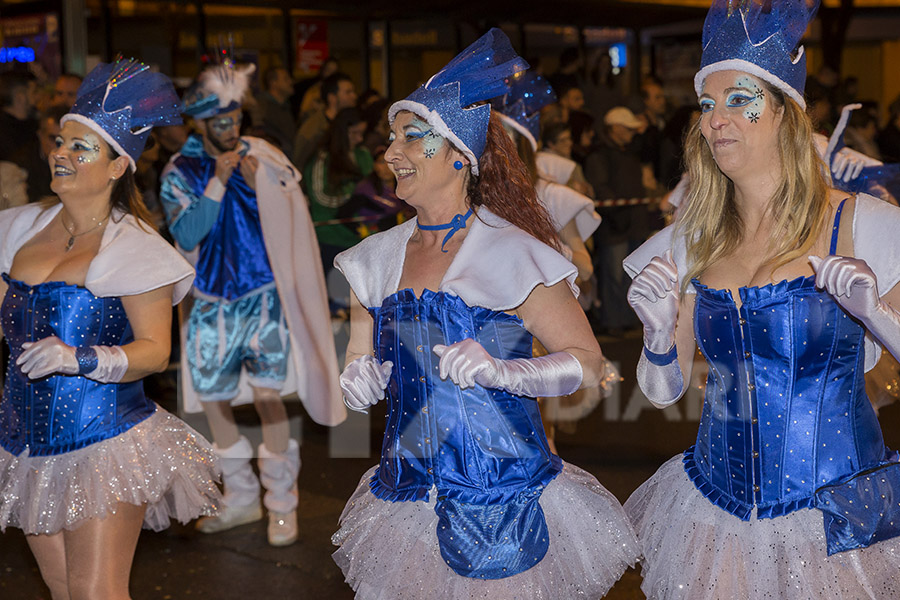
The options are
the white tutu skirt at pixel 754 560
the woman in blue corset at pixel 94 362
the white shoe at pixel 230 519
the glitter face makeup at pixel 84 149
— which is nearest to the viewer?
the white tutu skirt at pixel 754 560

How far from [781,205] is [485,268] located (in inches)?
29.6

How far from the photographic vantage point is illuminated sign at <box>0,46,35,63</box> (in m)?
9.98

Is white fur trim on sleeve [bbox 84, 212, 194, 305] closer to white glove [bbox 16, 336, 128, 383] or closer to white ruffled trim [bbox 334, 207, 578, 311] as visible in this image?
white glove [bbox 16, 336, 128, 383]

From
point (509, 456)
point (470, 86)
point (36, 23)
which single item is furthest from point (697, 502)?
point (36, 23)

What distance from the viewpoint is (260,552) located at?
5211 mm

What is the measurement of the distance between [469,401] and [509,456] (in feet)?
0.57

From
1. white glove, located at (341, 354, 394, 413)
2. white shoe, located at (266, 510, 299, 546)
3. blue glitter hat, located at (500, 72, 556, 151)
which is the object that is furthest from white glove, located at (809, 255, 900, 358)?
white shoe, located at (266, 510, 299, 546)

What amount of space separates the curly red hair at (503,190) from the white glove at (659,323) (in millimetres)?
360

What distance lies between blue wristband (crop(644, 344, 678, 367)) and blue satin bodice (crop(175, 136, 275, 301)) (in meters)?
2.85

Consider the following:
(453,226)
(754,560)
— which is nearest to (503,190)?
(453,226)

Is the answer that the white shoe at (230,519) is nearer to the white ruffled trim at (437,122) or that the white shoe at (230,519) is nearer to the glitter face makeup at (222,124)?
the glitter face makeup at (222,124)

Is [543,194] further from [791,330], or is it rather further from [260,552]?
[791,330]

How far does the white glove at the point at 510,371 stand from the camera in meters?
2.64

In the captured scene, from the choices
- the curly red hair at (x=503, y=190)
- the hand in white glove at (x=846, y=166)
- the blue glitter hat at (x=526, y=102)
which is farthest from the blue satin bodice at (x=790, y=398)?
the blue glitter hat at (x=526, y=102)
